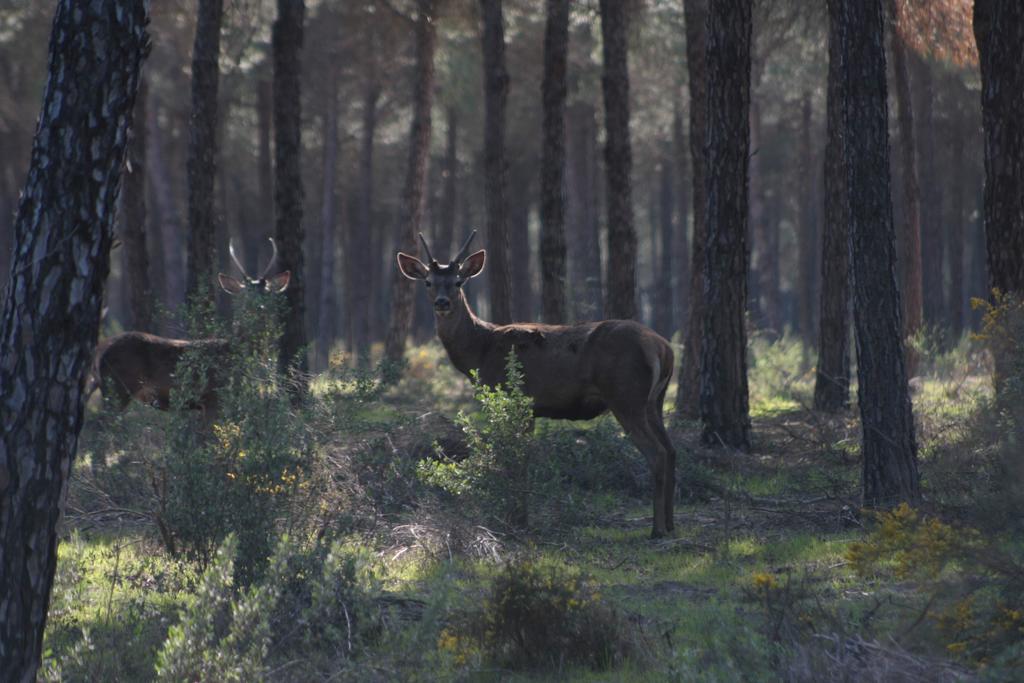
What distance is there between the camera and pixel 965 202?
51438 millimetres

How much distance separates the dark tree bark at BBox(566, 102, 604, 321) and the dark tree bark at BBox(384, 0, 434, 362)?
9.71m

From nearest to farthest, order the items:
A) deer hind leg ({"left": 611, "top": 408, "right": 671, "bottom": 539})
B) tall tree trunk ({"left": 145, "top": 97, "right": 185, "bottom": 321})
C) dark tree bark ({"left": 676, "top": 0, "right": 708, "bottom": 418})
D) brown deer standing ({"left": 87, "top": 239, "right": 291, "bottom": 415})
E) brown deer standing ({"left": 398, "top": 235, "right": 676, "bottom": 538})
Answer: deer hind leg ({"left": 611, "top": 408, "right": 671, "bottom": 539}), brown deer standing ({"left": 398, "top": 235, "right": 676, "bottom": 538}), brown deer standing ({"left": 87, "top": 239, "right": 291, "bottom": 415}), dark tree bark ({"left": 676, "top": 0, "right": 708, "bottom": 418}), tall tree trunk ({"left": 145, "top": 97, "right": 185, "bottom": 321})

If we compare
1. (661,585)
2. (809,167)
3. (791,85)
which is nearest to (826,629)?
(661,585)

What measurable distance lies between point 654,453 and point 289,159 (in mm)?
9151

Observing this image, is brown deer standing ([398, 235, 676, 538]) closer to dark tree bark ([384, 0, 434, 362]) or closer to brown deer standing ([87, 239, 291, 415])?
brown deer standing ([87, 239, 291, 415])

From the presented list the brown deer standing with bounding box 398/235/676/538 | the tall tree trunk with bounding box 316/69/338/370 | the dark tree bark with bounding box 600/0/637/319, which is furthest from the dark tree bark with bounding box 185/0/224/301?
the tall tree trunk with bounding box 316/69/338/370

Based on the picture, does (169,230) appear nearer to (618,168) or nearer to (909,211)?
(618,168)

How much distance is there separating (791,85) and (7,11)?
23.1 meters

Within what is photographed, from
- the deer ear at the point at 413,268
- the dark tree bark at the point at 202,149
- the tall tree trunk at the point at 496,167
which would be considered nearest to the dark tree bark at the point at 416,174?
the tall tree trunk at the point at 496,167

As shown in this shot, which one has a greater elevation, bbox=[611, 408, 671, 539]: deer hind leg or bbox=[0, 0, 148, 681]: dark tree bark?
bbox=[0, 0, 148, 681]: dark tree bark

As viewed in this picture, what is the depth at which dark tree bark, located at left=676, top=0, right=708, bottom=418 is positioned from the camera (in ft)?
57.3

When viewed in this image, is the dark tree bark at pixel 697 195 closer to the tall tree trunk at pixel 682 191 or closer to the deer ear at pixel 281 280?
the deer ear at pixel 281 280

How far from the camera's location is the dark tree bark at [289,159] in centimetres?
1723

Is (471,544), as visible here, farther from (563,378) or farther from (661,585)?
(563,378)
